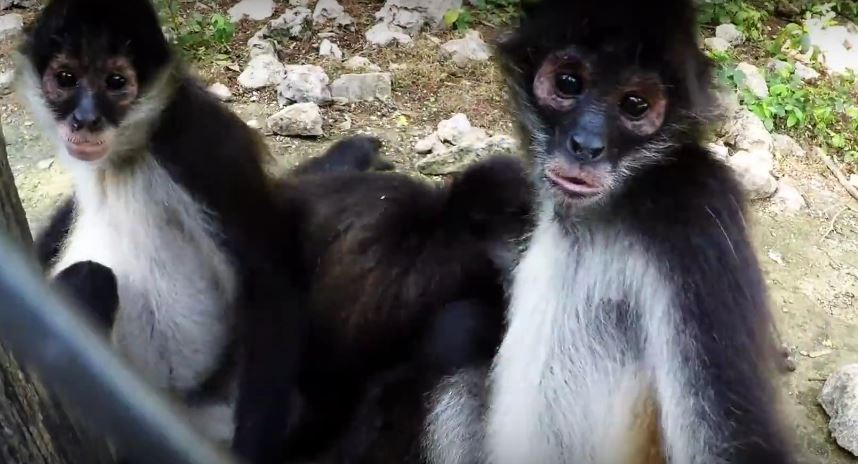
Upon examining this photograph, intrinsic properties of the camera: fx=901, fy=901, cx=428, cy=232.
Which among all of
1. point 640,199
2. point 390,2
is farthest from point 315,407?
point 390,2

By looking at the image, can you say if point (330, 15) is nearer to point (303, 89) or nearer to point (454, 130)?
point (303, 89)

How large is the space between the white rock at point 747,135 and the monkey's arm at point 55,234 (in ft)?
12.9

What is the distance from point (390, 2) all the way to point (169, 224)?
13.7ft

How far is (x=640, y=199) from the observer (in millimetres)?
2646

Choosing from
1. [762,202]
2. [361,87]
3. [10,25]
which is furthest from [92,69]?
[10,25]

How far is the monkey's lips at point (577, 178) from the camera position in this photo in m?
2.50

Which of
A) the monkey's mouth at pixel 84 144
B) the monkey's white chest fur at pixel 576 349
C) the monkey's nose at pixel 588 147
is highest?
the monkey's nose at pixel 588 147

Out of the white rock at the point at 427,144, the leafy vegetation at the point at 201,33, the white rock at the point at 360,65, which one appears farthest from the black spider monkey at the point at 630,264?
the leafy vegetation at the point at 201,33

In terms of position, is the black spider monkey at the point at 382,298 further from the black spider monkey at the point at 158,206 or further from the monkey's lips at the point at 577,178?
the monkey's lips at the point at 577,178

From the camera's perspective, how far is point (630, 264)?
267 centimetres

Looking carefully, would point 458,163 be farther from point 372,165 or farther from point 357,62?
point 357,62

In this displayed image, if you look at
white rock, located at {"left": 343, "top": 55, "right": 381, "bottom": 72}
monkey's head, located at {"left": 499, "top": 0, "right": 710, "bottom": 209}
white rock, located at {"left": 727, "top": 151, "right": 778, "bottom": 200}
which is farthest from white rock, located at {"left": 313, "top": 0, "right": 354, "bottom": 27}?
monkey's head, located at {"left": 499, "top": 0, "right": 710, "bottom": 209}

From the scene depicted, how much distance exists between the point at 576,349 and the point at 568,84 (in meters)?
0.83

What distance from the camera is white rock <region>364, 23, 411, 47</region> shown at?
677 centimetres
